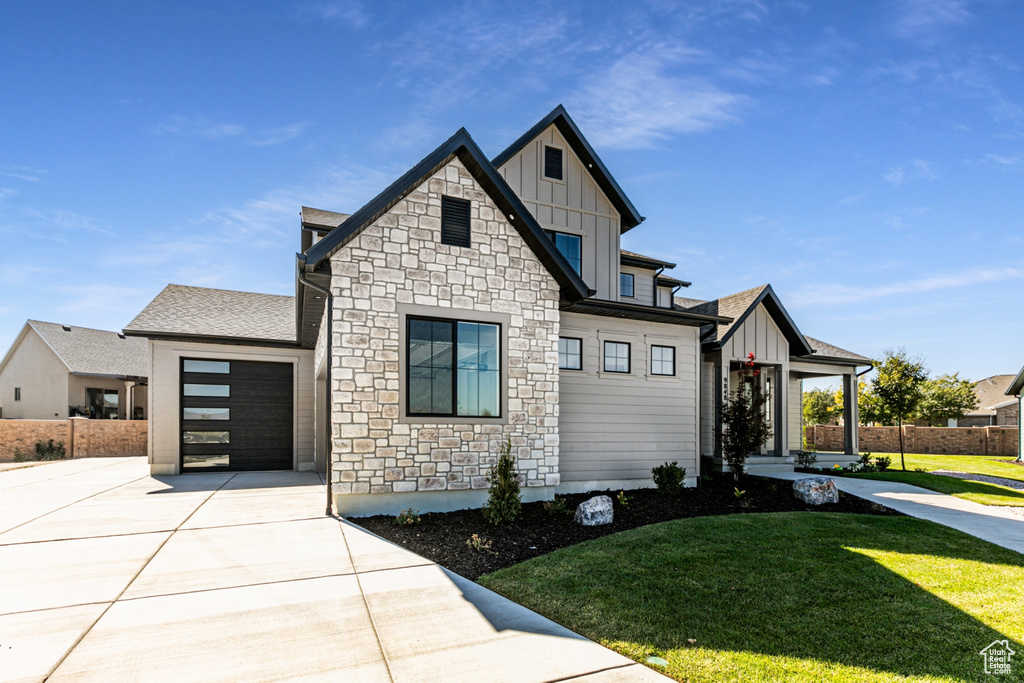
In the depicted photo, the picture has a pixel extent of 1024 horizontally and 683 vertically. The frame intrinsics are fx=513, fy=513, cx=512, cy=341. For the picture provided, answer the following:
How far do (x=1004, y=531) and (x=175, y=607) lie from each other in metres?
11.6

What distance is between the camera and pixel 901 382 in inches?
708

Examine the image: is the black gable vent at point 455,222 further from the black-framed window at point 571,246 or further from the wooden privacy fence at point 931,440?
the wooden privacy fence at point 931,440

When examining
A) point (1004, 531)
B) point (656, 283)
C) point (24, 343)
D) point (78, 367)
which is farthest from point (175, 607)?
point (24, 343)

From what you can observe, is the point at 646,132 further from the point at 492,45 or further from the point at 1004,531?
the point at 1004,531

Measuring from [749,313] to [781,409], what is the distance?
3.12 m

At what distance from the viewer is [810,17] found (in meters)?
9.67

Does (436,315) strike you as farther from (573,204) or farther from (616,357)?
(573,204)

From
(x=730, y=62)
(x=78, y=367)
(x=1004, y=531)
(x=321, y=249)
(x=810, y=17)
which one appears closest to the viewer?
(x=321, y=249)

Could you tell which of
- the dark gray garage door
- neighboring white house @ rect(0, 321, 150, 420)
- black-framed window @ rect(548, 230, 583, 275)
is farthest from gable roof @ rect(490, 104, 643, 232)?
neighboring white house @ rect(0, 321, 150, 420)

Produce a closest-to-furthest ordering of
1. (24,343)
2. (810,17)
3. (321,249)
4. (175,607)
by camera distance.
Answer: (175,607)
(321,249)
(810,17)
(24,343)

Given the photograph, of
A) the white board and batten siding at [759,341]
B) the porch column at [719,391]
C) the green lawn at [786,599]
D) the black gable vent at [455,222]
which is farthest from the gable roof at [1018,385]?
the black gable vent at [455,222]

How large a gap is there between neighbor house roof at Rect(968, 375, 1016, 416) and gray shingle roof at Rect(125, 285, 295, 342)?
174ft

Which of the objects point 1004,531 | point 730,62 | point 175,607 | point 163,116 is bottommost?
point 1004,531

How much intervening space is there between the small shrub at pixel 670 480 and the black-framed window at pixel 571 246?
5.27m
